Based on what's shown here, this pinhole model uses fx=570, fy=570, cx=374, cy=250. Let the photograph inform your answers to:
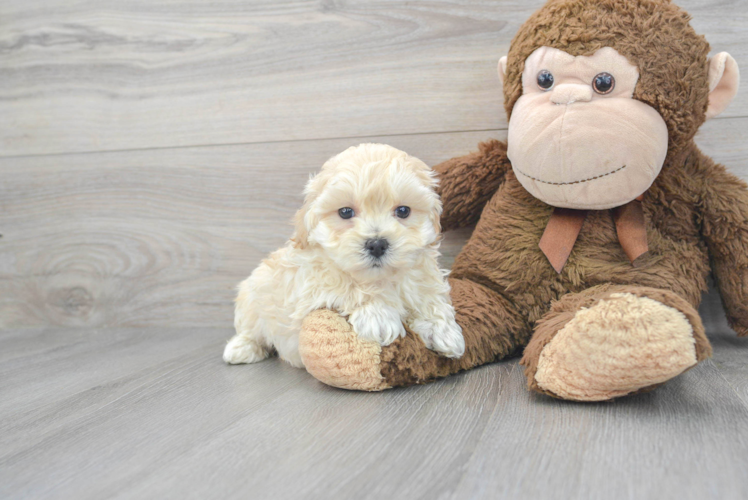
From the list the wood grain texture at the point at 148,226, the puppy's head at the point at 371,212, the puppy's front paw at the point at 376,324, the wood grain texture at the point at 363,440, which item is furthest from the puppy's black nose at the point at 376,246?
the wood grain texture at the point at 148,226

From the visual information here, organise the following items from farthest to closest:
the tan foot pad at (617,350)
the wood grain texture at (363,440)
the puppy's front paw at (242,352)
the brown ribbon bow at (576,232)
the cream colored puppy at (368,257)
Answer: the puppy's front paw at (242,352)
the brown ribbon bow at (576,232)
the cream colored puppy at (368,257)
the tan foot pad at (617,350)
the wood grain texture at (363,440)

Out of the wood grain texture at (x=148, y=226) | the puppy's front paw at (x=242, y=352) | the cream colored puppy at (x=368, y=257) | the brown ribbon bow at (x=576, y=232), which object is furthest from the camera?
the wood grain texture at (x=148, y=226)

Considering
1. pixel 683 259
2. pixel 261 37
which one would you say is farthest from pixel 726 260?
pixel 261 37

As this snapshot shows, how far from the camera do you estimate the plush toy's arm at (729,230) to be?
0.94 metres

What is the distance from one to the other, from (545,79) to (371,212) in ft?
1.17

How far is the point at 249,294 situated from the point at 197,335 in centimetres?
37

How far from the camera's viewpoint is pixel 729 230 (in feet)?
3.11

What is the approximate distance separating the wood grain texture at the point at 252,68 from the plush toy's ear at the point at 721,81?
0.21 metres

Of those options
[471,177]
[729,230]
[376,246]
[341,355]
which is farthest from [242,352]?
[729,230]

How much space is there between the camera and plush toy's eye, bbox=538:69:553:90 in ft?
2.90

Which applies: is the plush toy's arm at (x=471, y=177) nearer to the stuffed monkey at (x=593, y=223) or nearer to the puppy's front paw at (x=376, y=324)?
the stuffed monkey at (x=593, y=223)

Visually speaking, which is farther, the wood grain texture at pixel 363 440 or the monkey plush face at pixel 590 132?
the monkey plush face at pixel 590 132

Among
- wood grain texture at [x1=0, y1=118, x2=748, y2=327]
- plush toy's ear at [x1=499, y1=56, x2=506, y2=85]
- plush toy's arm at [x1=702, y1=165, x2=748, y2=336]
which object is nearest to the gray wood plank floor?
plush toy's arm at [x1=702, y1=165, x2=748, y2=336]

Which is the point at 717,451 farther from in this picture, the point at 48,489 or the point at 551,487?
the point at 48,489
